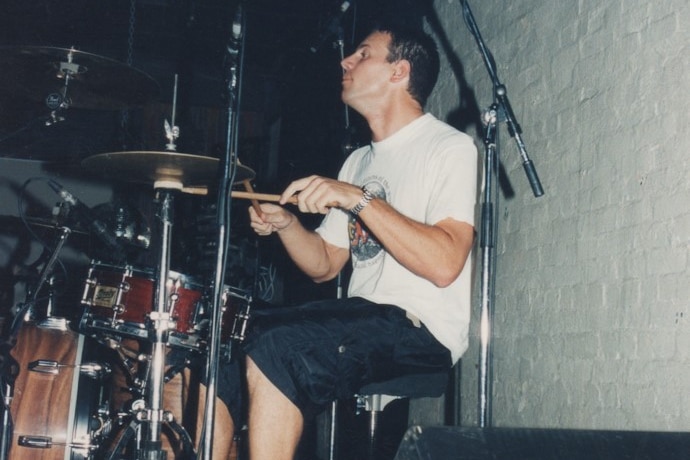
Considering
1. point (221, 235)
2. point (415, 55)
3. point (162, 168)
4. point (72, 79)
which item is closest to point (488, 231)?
point (221, 235)

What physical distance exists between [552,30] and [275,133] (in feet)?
12.9

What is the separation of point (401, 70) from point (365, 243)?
69 centimetres

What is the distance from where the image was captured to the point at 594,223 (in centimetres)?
228

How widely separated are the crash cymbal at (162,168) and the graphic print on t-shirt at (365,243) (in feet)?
1.35

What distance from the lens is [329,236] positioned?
8.90 feet

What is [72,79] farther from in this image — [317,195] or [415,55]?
[317,195]

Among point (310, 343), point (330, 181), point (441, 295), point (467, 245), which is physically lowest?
point (310, 343)

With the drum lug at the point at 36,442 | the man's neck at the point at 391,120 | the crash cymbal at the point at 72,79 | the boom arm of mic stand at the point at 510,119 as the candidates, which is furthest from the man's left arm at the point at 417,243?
the drum lug at the point at 36,442

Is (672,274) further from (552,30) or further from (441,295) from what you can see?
(552,30)

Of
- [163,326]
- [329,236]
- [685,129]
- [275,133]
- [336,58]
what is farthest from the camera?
[275,133]

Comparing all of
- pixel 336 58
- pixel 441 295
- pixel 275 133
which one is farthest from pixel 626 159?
pixel 275 133

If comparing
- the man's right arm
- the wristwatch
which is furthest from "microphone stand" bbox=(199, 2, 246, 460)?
the man's right arm

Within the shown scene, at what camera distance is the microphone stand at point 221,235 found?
5.58 ft

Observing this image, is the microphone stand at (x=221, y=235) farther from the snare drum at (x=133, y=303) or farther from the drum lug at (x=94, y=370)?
the drum lug at (x=94, y=370)
